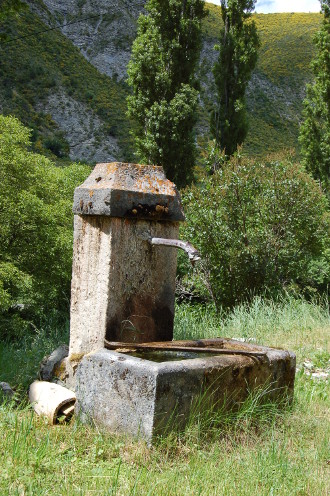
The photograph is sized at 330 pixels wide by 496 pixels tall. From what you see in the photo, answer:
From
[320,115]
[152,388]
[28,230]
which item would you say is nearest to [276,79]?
[320,115]

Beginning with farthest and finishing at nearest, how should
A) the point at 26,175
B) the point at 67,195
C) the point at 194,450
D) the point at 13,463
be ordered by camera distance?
the point at 67,195 < the point at 26,175 < the point at 194,450 < the point at 13,463

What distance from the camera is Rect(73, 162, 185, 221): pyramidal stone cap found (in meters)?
3.49

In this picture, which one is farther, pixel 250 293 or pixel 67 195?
pixel 67 195

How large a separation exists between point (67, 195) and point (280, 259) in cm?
449

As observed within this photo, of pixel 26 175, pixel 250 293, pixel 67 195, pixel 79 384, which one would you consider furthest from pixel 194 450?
pixel 67 195

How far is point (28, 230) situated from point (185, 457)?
690 centimetres

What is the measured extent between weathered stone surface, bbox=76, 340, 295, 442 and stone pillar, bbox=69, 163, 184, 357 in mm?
481

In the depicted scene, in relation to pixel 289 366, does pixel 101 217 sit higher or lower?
higher

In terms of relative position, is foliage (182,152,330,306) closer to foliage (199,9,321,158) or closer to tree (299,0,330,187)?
tree (299,0,330,187)

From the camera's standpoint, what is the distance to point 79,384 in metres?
3.14

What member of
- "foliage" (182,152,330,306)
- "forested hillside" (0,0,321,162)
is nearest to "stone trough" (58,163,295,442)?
"foliage" (182,152,330,306)

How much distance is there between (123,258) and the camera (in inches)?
140

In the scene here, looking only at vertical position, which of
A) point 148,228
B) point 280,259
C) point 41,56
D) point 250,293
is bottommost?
point 250,293

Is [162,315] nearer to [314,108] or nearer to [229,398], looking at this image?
[229,398]
